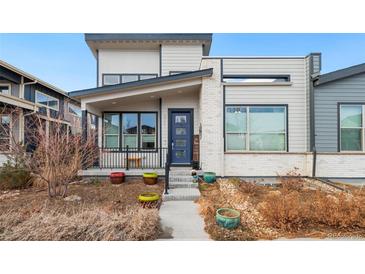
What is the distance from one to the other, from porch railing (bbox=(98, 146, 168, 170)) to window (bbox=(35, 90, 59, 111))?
7987mm

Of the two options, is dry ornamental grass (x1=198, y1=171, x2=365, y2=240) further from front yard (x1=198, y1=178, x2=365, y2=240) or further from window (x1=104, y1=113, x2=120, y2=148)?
window (x1=104, y1=113, x2=120, y2=148)

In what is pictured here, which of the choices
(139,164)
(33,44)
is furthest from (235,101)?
(33,44)

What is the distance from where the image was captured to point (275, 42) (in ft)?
30.1

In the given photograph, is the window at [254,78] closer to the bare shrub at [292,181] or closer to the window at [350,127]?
the window at [350,127]

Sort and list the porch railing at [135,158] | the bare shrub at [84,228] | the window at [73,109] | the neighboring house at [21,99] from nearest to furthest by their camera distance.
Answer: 1. the bare shrub at [84,228]
2. the porch railing at [135,158]
3. the neighboring house at [21,99]
4. the window at [73,109]

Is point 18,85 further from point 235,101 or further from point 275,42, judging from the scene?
point 275,42

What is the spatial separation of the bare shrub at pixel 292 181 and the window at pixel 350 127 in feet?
6.81

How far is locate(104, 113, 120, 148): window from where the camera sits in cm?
894

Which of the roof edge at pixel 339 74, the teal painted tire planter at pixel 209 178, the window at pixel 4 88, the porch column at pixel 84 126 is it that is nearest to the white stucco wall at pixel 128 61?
the porch column at pixel 84 126

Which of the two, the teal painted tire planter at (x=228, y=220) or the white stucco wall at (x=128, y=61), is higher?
the white stucco wall at (x=128, y=61)

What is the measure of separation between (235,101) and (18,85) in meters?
12.5

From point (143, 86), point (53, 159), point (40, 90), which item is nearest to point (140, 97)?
point (143, 86)

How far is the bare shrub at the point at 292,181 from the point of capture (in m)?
6.03

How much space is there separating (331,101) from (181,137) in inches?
248
